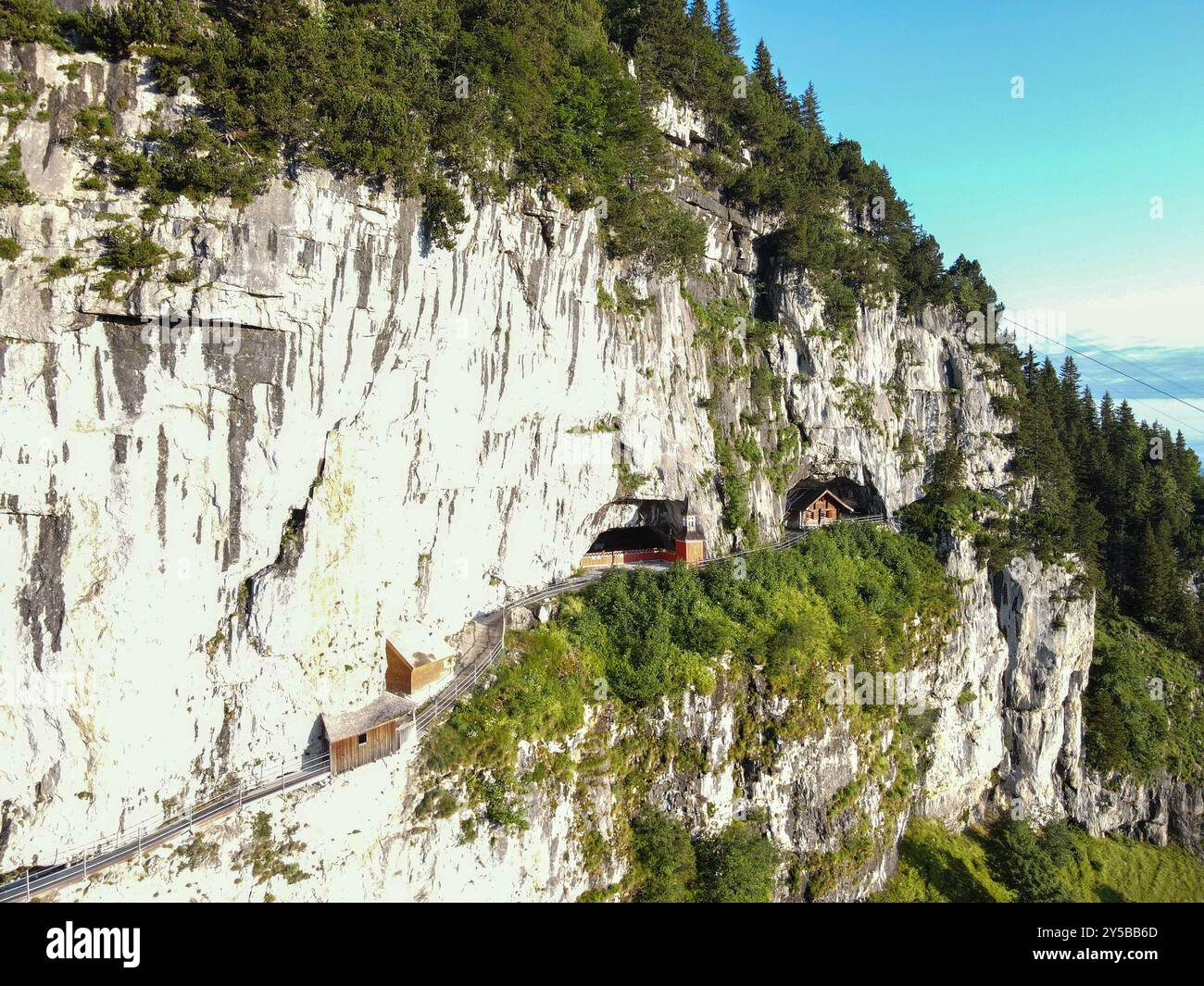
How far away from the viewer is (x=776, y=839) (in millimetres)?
27094

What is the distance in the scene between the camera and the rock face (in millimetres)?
16500

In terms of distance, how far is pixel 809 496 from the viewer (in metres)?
42.3

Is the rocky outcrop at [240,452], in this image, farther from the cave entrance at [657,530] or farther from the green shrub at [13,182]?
the cave entrance at [657,530]

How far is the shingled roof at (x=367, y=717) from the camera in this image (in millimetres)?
20438

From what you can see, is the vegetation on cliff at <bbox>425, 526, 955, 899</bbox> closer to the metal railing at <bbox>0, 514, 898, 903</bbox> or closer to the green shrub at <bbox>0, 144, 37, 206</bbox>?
the metal railing at <bbox>0, 514, 898, 903</bbox>

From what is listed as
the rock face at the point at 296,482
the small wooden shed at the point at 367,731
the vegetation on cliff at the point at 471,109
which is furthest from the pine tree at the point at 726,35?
the small wooden shed at the point at 367,731

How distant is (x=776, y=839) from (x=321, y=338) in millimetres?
25819

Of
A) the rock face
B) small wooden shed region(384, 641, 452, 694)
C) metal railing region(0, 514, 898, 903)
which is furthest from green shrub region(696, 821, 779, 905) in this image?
small wooden shed region(384, 641, 452, 694)

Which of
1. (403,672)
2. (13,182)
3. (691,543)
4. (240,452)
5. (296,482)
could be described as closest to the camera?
(13,182)

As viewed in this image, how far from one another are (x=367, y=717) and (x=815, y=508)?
2930cm

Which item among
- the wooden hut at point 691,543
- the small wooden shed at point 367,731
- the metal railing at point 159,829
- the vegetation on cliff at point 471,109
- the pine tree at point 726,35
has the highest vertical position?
the pine tree at point 726,35

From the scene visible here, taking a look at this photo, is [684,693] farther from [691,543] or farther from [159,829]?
[159,829]

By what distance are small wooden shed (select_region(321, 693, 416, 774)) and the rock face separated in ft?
1.84

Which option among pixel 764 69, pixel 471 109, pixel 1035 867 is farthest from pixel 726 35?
pixel 1035 867
